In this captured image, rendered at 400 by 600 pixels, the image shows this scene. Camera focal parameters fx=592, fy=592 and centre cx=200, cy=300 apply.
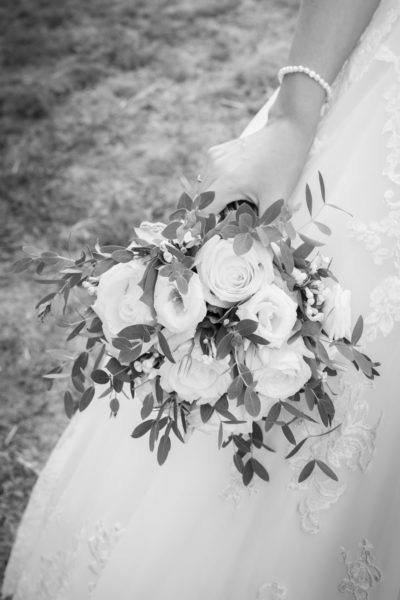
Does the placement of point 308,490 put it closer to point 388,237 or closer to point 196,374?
point 196,374

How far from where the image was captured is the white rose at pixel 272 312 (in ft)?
3.40

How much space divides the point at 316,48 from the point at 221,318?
765mm

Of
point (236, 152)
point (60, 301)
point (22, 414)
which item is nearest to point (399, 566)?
point (60, 301)

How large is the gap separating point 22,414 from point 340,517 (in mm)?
1609

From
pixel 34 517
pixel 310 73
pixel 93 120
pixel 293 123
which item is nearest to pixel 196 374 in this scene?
pixel 293 123

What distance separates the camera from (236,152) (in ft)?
4.57

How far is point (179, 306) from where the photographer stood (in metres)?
1.05

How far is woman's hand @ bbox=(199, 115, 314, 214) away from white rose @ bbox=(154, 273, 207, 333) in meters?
0.33

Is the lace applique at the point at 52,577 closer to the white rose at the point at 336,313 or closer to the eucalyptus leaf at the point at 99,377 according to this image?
the eucalyptus leaf at the point at 99,377

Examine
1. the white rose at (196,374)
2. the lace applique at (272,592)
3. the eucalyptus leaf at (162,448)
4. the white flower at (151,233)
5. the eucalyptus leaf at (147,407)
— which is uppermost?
the white flower at (151,233)

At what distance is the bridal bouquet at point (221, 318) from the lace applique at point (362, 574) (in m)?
0.16

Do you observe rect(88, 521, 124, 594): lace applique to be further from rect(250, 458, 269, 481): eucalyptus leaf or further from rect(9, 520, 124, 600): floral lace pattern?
rect(250, 458, 269, 481): eucalyptus leaf

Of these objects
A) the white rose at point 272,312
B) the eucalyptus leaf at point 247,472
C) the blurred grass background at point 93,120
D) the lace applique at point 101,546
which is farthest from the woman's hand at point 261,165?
the blurred grass background at point 93,120

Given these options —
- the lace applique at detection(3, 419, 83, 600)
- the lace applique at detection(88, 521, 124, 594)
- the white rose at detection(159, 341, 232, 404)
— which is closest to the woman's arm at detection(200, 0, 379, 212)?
the white rose at detection(159, 341, 232, 404)
